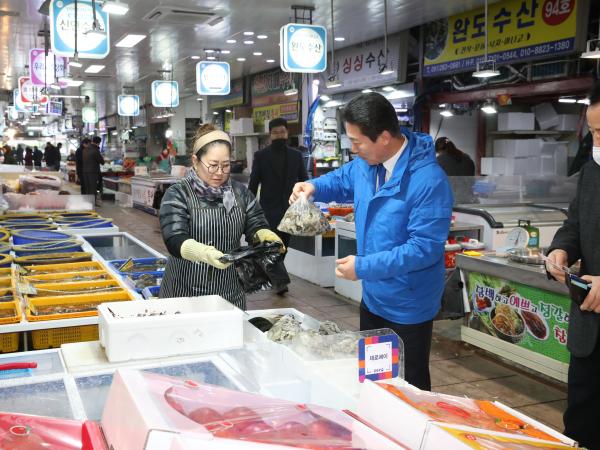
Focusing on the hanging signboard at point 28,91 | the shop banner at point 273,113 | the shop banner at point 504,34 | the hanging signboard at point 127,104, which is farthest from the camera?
the hanging signboard at point 127,104

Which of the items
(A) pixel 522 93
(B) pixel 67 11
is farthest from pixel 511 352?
(B) pixel 67 11

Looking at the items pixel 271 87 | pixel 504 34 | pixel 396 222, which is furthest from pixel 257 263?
pixel 271 87

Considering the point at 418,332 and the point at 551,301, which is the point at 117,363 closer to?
the point at 418,332

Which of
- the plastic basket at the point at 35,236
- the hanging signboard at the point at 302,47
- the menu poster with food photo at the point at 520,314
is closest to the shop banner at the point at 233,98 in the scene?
the hanging signboard at the point at 302,47

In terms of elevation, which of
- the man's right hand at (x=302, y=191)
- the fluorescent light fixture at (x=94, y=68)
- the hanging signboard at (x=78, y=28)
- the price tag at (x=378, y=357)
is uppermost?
the fluorescent light fixture at (x=94, y=68)

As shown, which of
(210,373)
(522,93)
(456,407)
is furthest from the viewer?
(522,93)

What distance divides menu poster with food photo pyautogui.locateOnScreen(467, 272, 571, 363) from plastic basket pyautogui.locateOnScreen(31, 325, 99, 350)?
3.41 meters

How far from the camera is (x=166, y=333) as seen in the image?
2193 mm

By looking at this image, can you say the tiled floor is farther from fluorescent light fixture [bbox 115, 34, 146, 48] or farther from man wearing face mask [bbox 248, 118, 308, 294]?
fluorescent light fixture [bbox 115, 34, 146, 48]

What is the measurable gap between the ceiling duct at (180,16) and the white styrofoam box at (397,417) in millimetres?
10229

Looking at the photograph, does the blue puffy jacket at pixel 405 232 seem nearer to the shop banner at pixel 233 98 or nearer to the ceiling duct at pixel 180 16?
the ceiling duct at pixel 180 16

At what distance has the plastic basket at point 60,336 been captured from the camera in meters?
3.02

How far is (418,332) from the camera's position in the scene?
9.32 ft

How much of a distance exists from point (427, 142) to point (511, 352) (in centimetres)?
297
